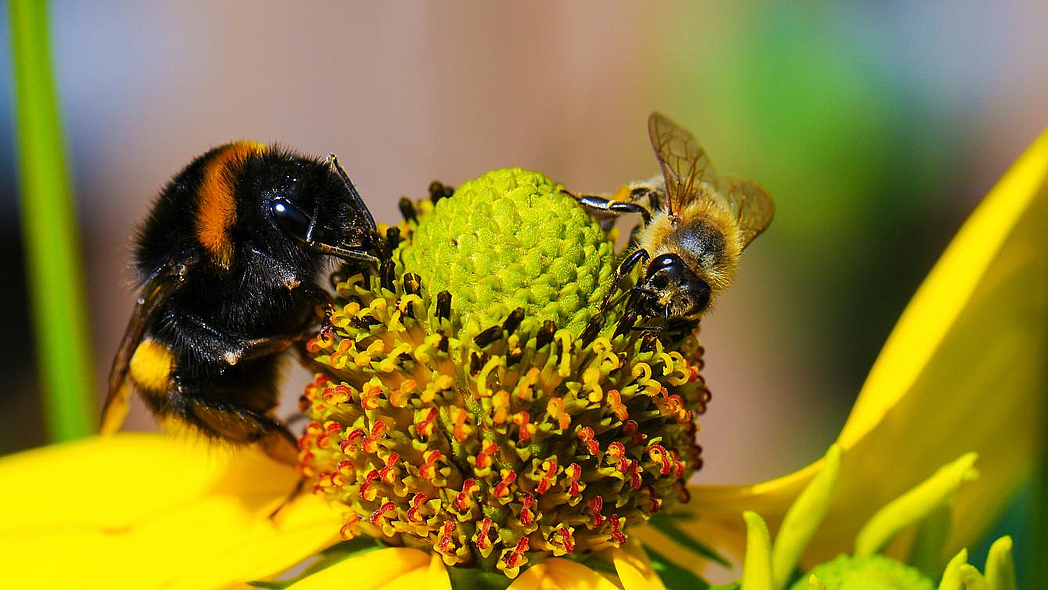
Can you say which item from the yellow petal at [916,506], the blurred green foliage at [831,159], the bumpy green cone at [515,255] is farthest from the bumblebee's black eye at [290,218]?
the blurred green foliage at [831,159]

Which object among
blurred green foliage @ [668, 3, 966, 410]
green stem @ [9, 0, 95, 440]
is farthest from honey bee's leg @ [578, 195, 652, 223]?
blurred green foliage @ [668, 3, 966, 410]

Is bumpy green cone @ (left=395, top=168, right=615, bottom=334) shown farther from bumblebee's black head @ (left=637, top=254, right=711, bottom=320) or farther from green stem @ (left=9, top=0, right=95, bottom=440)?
green stem @ (left=9, top=0, right=95, bottom=440)

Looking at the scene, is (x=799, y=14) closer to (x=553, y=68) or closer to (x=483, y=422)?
(x=553, y=68)

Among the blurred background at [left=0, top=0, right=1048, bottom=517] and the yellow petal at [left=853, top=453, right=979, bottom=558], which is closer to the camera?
the yellow petal at [left=853, top=453, right=979, bottom=558]

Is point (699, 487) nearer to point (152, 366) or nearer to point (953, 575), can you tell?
point (953, 575)

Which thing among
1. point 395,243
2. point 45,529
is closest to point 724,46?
point 395,243

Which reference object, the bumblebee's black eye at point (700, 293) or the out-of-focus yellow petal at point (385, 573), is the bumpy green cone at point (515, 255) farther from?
the out-of-focus yellow petal at point (385, 573)

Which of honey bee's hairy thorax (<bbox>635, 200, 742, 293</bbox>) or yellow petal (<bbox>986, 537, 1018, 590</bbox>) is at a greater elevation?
honey bee's hairy thorax (<bbox>635, 200, 742, 293</bbox>)
